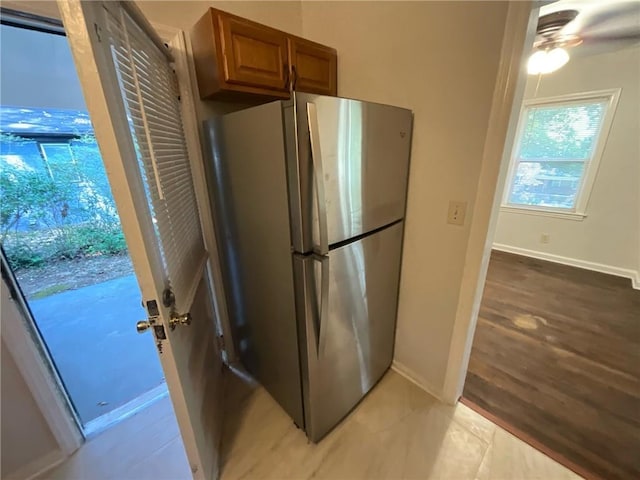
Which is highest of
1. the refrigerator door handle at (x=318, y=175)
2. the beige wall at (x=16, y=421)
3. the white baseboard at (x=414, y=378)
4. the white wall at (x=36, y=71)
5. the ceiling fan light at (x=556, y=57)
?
the ceiling fan light at (x=556, y=57)

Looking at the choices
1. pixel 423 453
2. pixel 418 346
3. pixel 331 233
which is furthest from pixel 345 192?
pixel 423 453

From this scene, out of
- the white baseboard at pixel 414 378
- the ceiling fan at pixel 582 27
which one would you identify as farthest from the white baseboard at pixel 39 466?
the ceiling fan at pixel 582 27

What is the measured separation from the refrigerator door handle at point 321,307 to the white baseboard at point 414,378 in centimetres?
93

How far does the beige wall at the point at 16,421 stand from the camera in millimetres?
1105

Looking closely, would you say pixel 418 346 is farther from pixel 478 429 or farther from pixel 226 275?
pixel 226 275

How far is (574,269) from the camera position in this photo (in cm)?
337

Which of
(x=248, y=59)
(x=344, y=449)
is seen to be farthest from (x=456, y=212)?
(x=344, y=449)

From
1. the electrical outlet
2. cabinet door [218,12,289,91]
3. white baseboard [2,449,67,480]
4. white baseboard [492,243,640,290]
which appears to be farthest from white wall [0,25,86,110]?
white baseboard [492,243,640,290]

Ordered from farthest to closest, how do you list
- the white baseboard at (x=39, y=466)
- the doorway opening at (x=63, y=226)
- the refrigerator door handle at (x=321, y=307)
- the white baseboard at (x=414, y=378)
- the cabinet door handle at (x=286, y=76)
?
the white baseboard at (x=414, y=378) → the cabinet door handle at (x=286, y=76) → the white baseboard at (x=39, y=466) → the doorway opening at (x=63, y=226) → the refrigerator door handle at (x=321, y=307)

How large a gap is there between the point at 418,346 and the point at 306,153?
140 cm

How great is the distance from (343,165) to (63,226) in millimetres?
1423

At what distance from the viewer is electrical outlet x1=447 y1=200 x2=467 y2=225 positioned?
1249 millimetres

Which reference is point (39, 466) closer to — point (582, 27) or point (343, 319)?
point (343, 319)

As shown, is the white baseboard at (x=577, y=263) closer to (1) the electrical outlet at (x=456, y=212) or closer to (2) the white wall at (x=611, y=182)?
(2) the white wall at (x=611, y=182)
